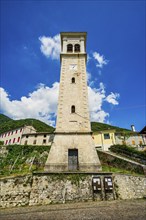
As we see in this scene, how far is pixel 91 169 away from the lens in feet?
33.4

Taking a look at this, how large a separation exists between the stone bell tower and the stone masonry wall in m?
1.10

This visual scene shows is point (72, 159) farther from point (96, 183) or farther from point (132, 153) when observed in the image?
point (132, 153)

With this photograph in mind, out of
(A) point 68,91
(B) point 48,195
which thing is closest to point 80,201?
(B) point 48,195

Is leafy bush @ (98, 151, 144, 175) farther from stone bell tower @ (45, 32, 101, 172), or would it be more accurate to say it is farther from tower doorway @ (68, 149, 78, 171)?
tower doorway @ (68, 149, 78, 171)

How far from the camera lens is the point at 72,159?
11086mm

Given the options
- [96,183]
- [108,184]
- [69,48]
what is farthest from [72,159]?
[69,48]

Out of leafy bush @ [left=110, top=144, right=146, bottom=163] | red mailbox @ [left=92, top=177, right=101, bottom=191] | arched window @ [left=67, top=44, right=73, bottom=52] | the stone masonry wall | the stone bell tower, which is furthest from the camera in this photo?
arched window @ [left=67, top=44, right=73, bottom=52]

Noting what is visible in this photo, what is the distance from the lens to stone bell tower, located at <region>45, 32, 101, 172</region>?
10500 millimetres

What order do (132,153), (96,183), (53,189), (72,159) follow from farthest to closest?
(132,153) < (72,159) < (96,183) < (53,189)

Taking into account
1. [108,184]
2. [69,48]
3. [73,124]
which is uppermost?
[69,48]

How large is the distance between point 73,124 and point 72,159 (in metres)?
3.02

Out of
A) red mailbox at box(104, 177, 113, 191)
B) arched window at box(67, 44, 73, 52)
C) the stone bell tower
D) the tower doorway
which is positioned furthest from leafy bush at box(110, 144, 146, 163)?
arched window at box(67, 44, 73, 52)

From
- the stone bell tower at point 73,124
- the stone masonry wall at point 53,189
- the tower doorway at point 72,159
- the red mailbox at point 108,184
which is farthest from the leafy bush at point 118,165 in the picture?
the tower doorway at point 72,159

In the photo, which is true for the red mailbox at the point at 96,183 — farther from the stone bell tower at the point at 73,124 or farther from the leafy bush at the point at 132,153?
the leafy bush at the point at 132,153
